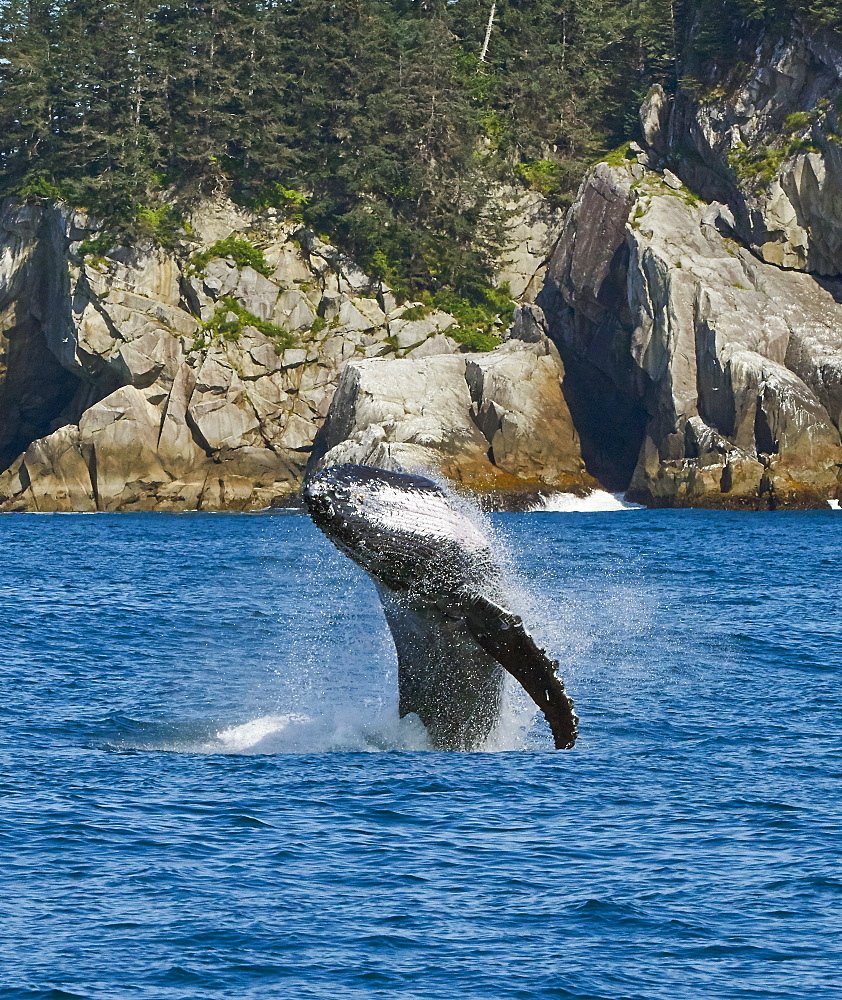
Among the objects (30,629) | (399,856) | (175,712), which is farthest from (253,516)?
(399,856)

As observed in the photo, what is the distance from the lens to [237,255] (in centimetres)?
9231

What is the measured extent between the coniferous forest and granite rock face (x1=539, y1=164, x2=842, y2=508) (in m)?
14.8

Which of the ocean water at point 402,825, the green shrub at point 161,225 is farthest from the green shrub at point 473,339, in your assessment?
the ocean water at point 402,825

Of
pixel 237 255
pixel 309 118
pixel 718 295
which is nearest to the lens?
pixel 718 295

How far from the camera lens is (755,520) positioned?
209 ft

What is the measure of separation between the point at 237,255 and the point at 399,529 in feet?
270

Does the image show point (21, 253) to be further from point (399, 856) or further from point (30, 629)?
point (399, 856)

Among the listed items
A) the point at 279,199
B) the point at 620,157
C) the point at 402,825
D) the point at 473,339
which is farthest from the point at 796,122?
the point at 402,825

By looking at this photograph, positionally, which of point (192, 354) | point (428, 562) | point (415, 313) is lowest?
point (428, 562)

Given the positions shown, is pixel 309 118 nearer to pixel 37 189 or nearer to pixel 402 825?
pixel 37 189

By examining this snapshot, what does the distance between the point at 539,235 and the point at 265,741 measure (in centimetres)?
8362

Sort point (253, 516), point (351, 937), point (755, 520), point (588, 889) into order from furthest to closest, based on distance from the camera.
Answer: point (253, 516), point (755, 520), point (588, 889), point (351, 937)

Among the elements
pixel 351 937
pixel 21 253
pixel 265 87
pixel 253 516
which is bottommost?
pixel 253 516

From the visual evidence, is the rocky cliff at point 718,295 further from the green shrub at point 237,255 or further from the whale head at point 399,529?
the whale head at point 399,529
